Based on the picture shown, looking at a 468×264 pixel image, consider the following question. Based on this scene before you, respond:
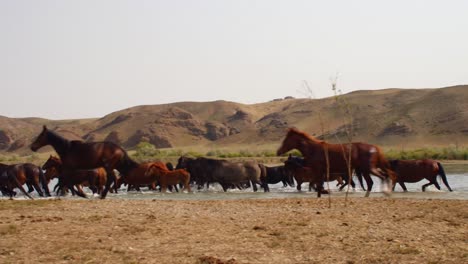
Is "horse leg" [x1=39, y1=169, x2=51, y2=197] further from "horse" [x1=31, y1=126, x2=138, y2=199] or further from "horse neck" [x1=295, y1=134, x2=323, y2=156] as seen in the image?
"horse neck" [x1=295, y1=134, x2=323, y2=156]

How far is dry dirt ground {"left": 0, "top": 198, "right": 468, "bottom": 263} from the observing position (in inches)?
324

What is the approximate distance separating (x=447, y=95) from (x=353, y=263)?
88782 mm

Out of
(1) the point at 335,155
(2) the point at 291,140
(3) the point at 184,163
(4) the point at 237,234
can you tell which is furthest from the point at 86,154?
(3) the point at 184,163

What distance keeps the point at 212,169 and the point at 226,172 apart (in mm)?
571

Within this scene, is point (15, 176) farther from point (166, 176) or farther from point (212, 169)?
point (212, 169)

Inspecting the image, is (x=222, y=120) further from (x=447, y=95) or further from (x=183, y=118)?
(x=447, y=95)

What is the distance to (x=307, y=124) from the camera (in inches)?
4048

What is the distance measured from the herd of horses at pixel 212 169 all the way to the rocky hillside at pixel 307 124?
40588mm

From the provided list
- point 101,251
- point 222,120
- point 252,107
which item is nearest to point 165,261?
point 101,251

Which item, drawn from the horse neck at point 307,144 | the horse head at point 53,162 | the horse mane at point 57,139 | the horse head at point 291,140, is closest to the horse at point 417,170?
the horse head at point 291,140

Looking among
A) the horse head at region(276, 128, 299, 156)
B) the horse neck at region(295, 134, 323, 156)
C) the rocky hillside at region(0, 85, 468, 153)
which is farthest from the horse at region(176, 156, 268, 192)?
the rocky hillside at region(0, 85, 468, 153)

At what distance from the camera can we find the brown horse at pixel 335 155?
16156 mm

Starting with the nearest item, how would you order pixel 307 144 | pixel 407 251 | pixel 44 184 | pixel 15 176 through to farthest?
1. pixel 407 251
2. pixel 307 144
3. pixel 15 176
4. pixel 44 184

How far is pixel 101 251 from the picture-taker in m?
8.55
